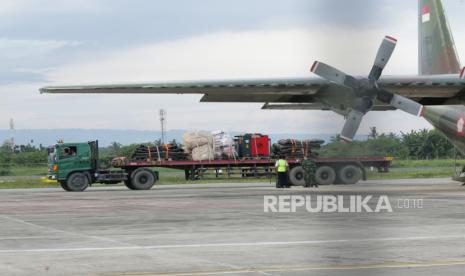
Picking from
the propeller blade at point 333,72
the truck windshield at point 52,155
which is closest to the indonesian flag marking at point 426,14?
the truck windshield at point 52,155

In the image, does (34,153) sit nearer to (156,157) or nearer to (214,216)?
(156,157)

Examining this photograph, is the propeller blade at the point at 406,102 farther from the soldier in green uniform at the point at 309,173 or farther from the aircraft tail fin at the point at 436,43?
the soldier in green uniform at the point at 309,173

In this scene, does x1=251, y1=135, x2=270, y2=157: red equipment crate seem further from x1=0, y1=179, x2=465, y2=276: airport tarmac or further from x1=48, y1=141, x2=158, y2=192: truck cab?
x1=0, y1=179, x2=465, y2=276: airport tarmac

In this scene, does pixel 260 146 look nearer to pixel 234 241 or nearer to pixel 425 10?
pixel 425 10

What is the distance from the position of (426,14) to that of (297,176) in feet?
38.4

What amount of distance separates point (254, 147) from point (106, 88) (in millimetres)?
14672

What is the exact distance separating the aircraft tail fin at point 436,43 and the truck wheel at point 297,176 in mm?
9626

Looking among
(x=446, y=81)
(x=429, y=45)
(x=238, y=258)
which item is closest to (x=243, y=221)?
(x=238, y=258)

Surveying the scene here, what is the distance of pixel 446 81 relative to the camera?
3225 centimetres

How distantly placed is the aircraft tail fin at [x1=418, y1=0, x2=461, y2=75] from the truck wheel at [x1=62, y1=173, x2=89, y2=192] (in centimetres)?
1894

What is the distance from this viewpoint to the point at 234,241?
15.1 m

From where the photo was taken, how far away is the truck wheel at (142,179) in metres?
43.7

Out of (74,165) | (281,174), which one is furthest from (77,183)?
(281,174)

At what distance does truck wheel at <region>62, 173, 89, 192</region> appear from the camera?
141 ft
